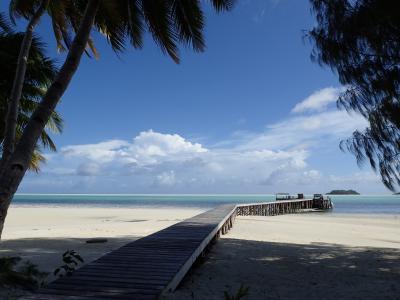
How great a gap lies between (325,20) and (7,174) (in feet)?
20.6

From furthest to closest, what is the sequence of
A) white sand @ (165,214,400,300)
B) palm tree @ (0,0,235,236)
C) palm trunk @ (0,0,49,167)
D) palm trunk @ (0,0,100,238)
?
palm tree @ (0,0,235,236)
palm trunk @ (0,0,49,167)
white sand @ (165,214,400,300)
palm trunk @ (0,0,100,238)

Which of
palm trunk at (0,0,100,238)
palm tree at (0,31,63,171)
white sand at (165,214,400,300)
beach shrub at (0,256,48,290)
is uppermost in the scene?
palm tree at (0,31,63,171)

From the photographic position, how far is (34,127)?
5.81 m

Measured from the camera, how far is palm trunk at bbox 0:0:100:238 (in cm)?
554

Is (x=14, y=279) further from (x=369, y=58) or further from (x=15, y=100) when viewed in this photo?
(x=369, y=58)

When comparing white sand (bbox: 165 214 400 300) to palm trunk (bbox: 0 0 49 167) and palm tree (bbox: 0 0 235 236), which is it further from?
palm tree (bbox: 0 0 235 236)

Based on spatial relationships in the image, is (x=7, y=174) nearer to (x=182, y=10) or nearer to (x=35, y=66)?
(x=182, y=10)

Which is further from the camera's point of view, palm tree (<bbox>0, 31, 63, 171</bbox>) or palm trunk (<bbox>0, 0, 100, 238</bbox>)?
palm tree (<bbox>0, 31, 63, 171</bbox>)

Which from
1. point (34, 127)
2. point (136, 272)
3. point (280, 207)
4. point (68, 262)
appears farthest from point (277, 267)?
point (280, 207)

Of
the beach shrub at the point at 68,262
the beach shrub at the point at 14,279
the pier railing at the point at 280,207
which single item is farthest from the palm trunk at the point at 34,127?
the pier railing at the point at 280,207

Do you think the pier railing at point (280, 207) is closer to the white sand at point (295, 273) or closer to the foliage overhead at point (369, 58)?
the white sand at point (295, 273)

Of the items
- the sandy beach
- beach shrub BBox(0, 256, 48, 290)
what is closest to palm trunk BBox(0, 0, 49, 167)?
beach shrub BBox(0, 256, 48, 290)

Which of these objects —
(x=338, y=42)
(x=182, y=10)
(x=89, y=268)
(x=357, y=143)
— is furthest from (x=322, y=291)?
(x=182, y=10)

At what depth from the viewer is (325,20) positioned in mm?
7613
